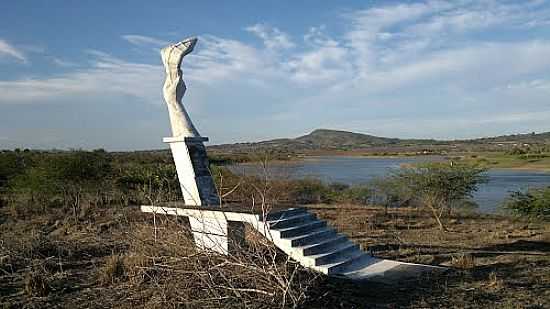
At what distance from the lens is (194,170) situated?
10.5 m

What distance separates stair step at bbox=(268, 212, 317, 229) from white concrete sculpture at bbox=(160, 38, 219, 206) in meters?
2.19

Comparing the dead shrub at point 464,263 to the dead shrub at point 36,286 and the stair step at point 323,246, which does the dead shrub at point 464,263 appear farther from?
the dead shrub at point 36,286

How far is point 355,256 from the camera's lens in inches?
369

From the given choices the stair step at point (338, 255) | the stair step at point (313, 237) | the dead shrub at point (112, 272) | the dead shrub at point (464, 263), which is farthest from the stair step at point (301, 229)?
the dead shrub at point (112, 272)

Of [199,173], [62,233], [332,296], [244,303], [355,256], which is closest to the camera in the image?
[244,303]

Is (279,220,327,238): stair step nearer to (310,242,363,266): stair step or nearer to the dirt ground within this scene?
(310,242,363,266): stair step

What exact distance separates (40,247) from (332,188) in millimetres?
19935

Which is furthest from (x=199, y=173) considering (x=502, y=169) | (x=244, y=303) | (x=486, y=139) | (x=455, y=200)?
(x=486, y=139)

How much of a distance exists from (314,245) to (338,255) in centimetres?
56

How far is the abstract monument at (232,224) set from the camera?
8.63 m

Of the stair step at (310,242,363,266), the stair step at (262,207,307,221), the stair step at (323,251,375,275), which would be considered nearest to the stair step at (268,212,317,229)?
the stair step at (262,207,307,221)

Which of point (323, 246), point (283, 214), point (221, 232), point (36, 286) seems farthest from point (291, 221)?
point (36, 286)

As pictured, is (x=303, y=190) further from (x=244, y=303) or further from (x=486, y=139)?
(x=486, y=139)

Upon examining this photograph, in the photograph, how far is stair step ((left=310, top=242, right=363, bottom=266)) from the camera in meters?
8.53
